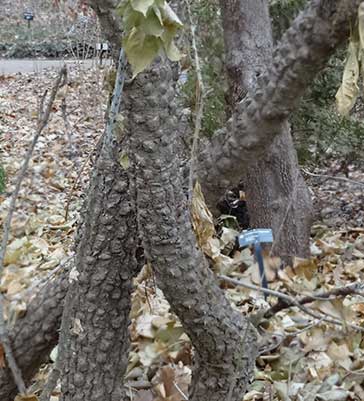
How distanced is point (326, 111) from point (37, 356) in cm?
249

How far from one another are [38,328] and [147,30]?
1.16m

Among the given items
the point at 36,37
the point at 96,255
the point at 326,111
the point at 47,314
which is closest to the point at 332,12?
the point at 96,255

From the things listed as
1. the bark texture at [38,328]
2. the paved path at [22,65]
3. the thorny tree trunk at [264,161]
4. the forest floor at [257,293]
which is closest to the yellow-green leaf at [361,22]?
the forest floor at [257,293]

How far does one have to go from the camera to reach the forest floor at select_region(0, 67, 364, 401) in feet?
7.46

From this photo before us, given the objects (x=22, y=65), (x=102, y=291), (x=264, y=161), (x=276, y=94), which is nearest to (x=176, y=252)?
(x=102, y=291)

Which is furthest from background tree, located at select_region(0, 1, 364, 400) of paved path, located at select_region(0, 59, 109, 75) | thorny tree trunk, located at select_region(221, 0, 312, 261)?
paved path, located at select_region(0, 59, 109, 75)

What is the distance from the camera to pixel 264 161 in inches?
137

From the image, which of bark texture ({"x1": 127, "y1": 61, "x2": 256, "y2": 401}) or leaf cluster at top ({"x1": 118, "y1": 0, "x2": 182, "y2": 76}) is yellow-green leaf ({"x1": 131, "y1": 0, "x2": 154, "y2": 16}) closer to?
leaf cluster at top ({"x1": 118, "y1": 0, "x2": 182, "y2": 76})

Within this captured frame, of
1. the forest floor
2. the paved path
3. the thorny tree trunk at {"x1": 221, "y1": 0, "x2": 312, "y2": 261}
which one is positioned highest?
the paved path

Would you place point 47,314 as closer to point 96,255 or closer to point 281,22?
point 96,255

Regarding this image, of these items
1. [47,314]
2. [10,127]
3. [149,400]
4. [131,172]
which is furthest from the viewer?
[10,127]

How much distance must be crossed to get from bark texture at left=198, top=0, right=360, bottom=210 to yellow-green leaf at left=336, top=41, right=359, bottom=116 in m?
0.13

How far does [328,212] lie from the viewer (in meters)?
4.50

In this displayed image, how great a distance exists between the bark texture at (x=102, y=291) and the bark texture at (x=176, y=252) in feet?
0.27
